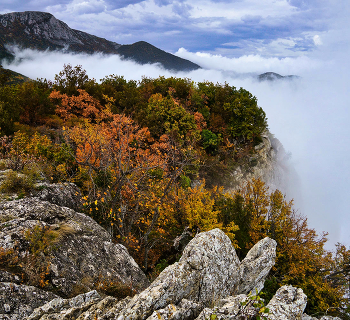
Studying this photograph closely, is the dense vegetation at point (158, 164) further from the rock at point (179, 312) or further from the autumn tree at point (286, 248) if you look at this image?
the rock at point (179, 312)

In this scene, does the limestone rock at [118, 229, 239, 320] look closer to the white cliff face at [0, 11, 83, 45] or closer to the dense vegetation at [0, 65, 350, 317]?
the dense vegetation at [0, 65, 350, 317]

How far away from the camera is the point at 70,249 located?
24.6ft

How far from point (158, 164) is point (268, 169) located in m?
34.9

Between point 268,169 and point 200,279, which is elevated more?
point 200,279

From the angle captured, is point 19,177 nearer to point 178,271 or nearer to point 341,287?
point 178,271

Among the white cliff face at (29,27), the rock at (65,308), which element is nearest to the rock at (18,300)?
the rock at (65,308)

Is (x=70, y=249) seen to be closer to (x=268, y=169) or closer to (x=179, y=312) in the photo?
(x=179, y=312)

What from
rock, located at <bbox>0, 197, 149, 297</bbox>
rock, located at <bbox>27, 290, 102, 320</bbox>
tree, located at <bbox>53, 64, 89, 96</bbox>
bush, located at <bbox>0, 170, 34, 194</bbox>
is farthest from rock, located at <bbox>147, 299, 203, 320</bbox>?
tree, located at <bbox>53, 64, 89, 96</bbox>

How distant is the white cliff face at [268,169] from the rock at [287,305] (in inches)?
935

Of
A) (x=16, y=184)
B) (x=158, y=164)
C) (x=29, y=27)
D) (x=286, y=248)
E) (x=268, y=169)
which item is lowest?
(x=286, y=248)

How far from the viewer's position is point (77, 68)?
3356 centimetres

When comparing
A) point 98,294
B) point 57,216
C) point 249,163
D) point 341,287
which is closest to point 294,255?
point 341,287

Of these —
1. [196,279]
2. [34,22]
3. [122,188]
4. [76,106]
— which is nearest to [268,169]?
[122,188]

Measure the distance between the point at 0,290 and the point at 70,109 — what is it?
27.2 metres
